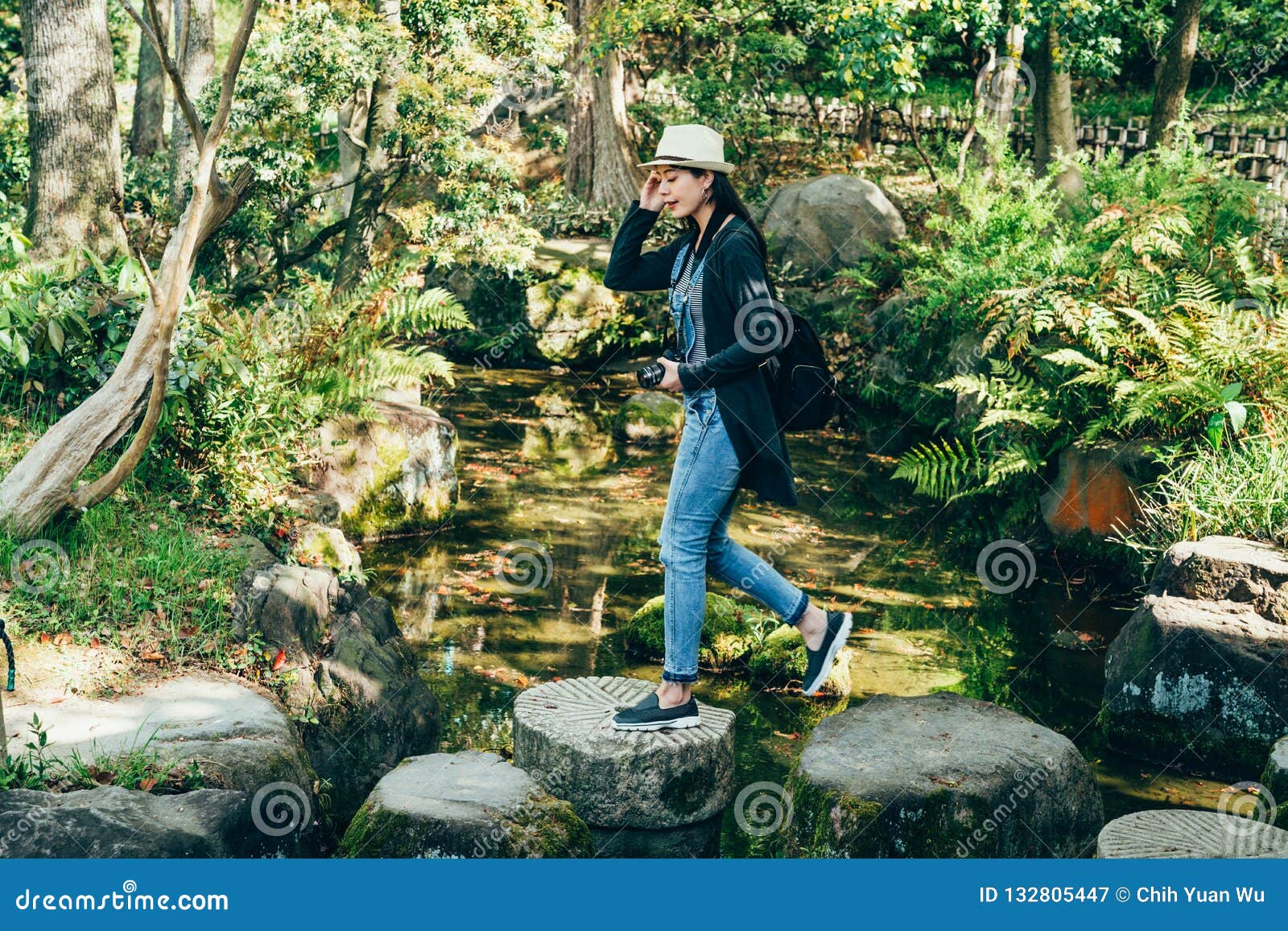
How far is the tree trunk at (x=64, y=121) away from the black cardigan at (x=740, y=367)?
630cm

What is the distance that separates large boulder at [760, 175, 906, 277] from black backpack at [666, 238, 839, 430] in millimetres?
10987

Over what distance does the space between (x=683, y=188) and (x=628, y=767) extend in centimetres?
237

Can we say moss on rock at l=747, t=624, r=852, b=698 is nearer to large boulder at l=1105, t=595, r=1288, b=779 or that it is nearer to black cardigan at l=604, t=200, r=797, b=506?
large boulder at l=1105, t=595, r=1288, b=779

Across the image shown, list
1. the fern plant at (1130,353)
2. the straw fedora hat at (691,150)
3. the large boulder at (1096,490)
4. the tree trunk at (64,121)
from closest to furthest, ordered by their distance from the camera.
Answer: the straw fedora hat at (691,150) < the fern plant at (1130,353) < the large boulder at (1096,490) < the tree trunk at (64,121)

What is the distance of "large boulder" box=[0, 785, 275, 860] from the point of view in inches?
153

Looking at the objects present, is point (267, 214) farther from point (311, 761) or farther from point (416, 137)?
point (311, 761)

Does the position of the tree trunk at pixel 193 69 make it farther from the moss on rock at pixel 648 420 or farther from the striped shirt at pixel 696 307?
the striped shirt at pixel 696 307

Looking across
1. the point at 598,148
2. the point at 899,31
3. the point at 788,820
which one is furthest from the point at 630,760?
the point at 598,148

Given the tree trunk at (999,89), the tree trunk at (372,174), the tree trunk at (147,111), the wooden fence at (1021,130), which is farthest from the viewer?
the tree trunk at (147,111)

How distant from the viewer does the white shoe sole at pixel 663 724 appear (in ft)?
16.8

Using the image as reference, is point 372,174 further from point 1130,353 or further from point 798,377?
point 798,377

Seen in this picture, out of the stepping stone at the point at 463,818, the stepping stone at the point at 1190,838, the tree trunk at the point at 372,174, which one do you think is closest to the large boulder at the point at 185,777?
the stepping stone at the point at 463,818

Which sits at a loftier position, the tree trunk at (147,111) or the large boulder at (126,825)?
the tree trunk at (147,111)

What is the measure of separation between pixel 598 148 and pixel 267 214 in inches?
342
